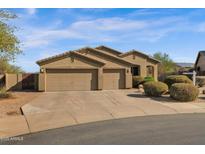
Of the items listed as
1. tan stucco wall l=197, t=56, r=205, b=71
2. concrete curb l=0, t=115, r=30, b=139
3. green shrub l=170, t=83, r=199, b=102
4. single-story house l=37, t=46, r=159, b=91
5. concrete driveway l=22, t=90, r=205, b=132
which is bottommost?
concrete curb l=0, t=115, r=30, b=139

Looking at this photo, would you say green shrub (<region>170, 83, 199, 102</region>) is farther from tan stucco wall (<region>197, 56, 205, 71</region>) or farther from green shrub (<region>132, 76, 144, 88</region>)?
tan stucco wall (<region>197, 56, 205, 71</region>)

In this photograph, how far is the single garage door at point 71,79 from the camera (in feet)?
88.4

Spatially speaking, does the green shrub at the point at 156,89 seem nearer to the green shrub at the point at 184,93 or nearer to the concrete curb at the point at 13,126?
the green shrub at the point at 184,93

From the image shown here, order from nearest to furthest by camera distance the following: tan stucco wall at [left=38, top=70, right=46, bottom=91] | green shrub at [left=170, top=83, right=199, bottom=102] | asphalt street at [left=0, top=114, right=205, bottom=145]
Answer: asphalt street at [left=0, top=114, right=205, bottom=145] → green shrub at [left=170, top=83, right=199, bottom=102] → tan stucco wall at [left=38, top=70, right=46, bottom=91]

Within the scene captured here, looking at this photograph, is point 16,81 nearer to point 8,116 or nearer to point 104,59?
point 104,59

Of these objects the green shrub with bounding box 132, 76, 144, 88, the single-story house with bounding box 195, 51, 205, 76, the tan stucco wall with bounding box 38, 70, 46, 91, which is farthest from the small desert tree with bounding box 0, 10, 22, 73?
the single-story house with bounding box 195, 51, 205, 76

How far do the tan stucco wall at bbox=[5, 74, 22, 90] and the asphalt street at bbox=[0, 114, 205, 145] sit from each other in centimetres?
1850

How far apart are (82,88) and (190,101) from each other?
1153 centimetres

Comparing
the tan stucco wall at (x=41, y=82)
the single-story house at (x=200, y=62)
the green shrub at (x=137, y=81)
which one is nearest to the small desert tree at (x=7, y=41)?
the tan stucco wall at (x=41, y=82)

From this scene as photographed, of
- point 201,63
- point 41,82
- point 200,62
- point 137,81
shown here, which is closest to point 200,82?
point 137,81

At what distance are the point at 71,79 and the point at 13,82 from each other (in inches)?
228

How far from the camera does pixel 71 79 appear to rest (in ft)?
89.7

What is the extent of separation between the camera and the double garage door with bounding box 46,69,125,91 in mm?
26953

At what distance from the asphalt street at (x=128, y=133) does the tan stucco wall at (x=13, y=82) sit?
18.5 meters
